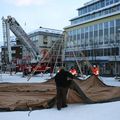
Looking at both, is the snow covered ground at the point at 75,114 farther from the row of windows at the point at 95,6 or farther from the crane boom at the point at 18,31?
the row of windows at the point at 95,6

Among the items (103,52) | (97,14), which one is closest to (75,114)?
(103,52)

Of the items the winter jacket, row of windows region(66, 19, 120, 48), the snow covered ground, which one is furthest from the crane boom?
the snow covered ground

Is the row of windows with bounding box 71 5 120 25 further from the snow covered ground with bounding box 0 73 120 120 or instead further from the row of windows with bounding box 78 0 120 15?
the snow covered ground with bounding box 0 73 120 120

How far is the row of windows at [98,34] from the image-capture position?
216 ft

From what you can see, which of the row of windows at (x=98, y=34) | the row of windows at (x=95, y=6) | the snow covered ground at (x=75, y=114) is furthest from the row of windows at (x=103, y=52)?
the snow covered ground at (x=75, y=114)

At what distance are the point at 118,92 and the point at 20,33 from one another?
27.6 m

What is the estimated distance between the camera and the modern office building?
2579 inches

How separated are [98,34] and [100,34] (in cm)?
83

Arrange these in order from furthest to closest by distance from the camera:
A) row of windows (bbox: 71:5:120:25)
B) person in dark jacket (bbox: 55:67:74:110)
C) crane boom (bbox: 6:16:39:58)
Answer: row of windows (bbox: 71:5:120:25), crane boom (bbox: 6:16:39:58), person in dark jacket (bbox: 55:67:74:110)

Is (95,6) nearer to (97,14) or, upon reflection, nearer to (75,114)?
(97,14)

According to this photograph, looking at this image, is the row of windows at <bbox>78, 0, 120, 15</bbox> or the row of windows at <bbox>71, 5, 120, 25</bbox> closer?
the row of windows at <bbox>71, 5, 120, 25</bbox>

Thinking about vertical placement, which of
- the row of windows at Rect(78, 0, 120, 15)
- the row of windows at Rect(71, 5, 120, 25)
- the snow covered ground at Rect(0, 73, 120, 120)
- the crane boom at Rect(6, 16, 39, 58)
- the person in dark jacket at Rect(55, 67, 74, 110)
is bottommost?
the snow covered ground at Rect(0, 73, 120, 120)

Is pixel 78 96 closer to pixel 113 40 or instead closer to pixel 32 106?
pixel 32 106

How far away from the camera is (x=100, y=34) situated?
7100 cm
